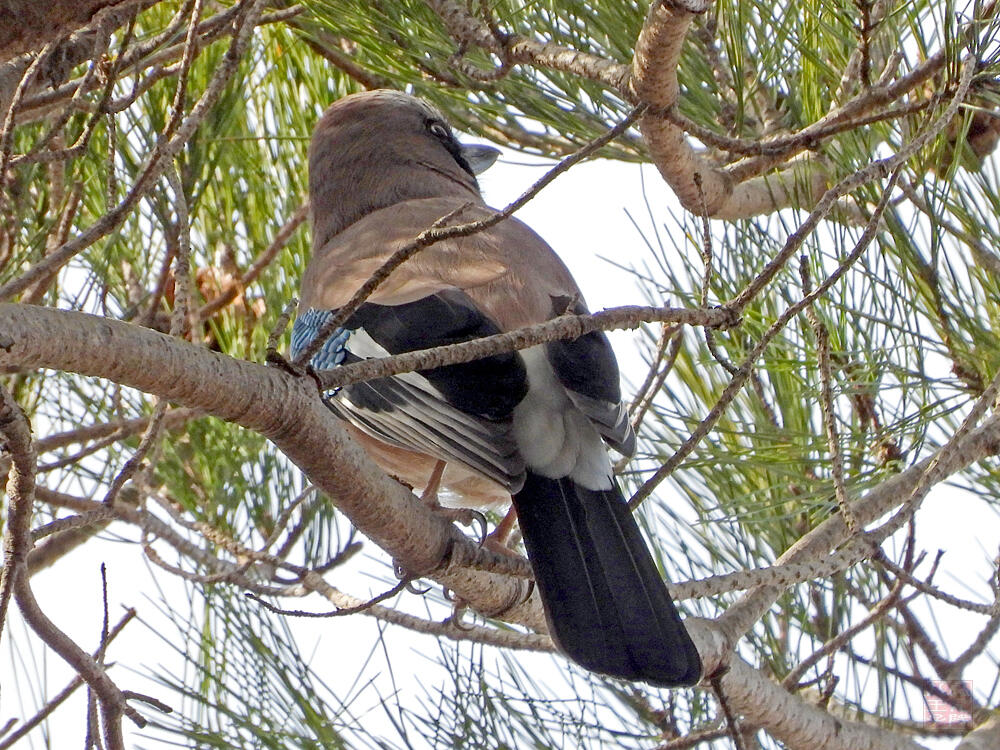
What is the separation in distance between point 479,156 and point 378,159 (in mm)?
367

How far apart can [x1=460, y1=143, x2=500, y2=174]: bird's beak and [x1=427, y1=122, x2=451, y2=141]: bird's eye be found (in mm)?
69

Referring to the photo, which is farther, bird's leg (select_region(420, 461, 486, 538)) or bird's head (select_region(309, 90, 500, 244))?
bird's head (select_region(309, 90, 500, 244))

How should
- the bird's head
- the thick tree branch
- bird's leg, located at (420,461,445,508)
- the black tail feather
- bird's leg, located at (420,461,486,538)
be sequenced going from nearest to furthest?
the thick tree branch → the black tail feather → bird's leg, located at (420,461,486,538) → bird's leg, located at (420,461,445,508) → the bird's head

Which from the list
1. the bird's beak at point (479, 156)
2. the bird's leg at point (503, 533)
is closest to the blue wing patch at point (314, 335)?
the bird's leg at point (503, 533)

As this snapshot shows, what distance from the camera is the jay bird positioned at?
2.14 metres

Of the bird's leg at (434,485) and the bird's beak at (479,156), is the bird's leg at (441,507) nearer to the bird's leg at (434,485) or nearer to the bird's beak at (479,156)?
the bird's leg at (434,485)

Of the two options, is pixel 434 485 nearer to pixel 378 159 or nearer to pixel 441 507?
pixel 441 507

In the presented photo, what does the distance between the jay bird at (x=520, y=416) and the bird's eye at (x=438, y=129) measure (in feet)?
2.84

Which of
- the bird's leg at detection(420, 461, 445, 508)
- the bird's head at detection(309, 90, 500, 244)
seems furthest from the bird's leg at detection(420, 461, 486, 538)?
the bird's head at detection(309, 90, 500, 244)

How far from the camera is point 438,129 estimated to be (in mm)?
3965

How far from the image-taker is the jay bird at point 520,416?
2141mm

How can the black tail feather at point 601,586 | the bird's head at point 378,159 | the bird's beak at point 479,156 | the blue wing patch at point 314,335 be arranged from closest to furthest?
the black tail feather at point 601,586, the blue wing patch at point 314,335, the bird's head at point 378,159, the bird's beak at point 479,156

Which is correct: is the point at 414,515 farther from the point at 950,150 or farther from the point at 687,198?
the point at 950,150

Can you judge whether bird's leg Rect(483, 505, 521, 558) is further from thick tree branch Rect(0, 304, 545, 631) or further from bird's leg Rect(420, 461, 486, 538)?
thick tree branch Rect(0, 304, 545, 631)
